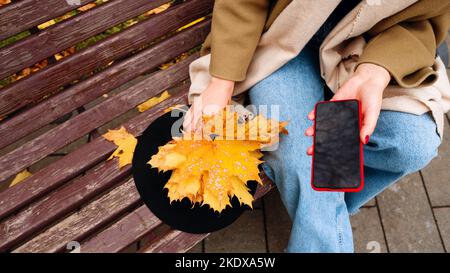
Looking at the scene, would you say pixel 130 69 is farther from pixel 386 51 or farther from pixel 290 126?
pixel 386 51

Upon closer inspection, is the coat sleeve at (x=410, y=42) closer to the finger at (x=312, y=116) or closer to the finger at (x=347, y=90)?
the finger at (x=347, y=90)

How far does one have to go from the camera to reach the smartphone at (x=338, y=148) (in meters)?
1.19

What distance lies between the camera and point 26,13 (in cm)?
127

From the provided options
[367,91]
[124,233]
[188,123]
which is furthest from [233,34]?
[124,233]

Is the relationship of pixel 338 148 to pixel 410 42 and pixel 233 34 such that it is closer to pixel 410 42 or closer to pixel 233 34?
pixel 410 42

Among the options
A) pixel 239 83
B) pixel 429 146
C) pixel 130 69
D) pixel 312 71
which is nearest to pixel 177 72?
pixel 130 69

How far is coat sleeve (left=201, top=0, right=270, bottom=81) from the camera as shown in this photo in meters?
1.37

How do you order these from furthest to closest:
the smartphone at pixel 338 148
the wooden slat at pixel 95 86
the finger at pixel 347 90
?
the wooden slat at pixel 95 86
the finger at pixel 347 90
the smartphone at pixel 338 148

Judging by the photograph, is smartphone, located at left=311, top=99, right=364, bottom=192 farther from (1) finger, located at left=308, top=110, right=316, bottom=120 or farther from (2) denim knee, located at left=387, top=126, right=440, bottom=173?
(2) denim knee, located at left=387, top=126, right=440, bottom=173

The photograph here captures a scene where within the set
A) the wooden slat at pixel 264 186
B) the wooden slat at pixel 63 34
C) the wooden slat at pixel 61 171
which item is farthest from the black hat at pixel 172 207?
the wooden slat at pixel 63 34

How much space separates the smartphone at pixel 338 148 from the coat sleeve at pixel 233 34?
1.12ft

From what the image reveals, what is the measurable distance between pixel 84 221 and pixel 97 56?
2.10 feet

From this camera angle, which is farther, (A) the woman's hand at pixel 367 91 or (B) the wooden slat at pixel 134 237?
(B) the wooden slat at pixel 134 237
